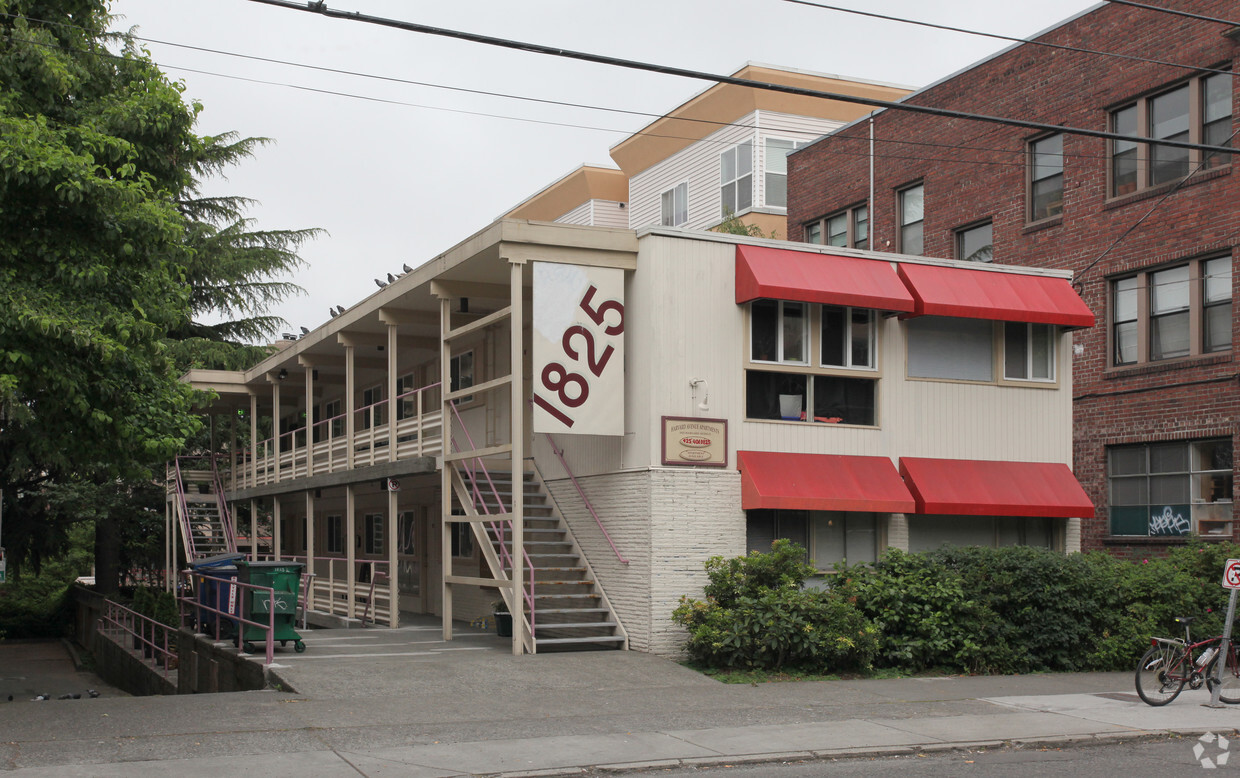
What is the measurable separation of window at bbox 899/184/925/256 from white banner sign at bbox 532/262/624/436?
1471 cm

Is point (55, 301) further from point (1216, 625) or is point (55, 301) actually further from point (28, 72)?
point (1216, 625)

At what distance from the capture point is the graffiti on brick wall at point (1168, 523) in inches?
883

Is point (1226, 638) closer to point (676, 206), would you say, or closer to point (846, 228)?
point (846, 228)

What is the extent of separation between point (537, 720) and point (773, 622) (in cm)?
417

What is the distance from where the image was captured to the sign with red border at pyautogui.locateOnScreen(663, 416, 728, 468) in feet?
54.5

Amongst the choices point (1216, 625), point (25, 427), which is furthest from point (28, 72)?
point (1216, 625)

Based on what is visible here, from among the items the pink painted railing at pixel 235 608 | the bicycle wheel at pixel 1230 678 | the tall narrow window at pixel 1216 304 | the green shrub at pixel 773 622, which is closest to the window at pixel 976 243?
the tall narrow window at pixel 1216 304

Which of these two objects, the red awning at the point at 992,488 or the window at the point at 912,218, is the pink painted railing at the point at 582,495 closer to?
the red awning at the point at 992,488

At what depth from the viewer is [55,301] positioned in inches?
548

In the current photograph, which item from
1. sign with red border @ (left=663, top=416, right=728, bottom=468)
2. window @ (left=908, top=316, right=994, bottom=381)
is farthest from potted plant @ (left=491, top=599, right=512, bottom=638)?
window @ (left=908, top=316, right=994, bottom=381)

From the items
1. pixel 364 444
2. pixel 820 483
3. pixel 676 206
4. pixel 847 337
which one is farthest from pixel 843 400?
pixel 676 206

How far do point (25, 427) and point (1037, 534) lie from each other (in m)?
14.5

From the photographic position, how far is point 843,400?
59.5 feet

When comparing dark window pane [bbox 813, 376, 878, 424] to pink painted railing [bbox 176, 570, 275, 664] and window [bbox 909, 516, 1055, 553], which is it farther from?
pink painted railing [bbox 176, 570, 275, 664]
